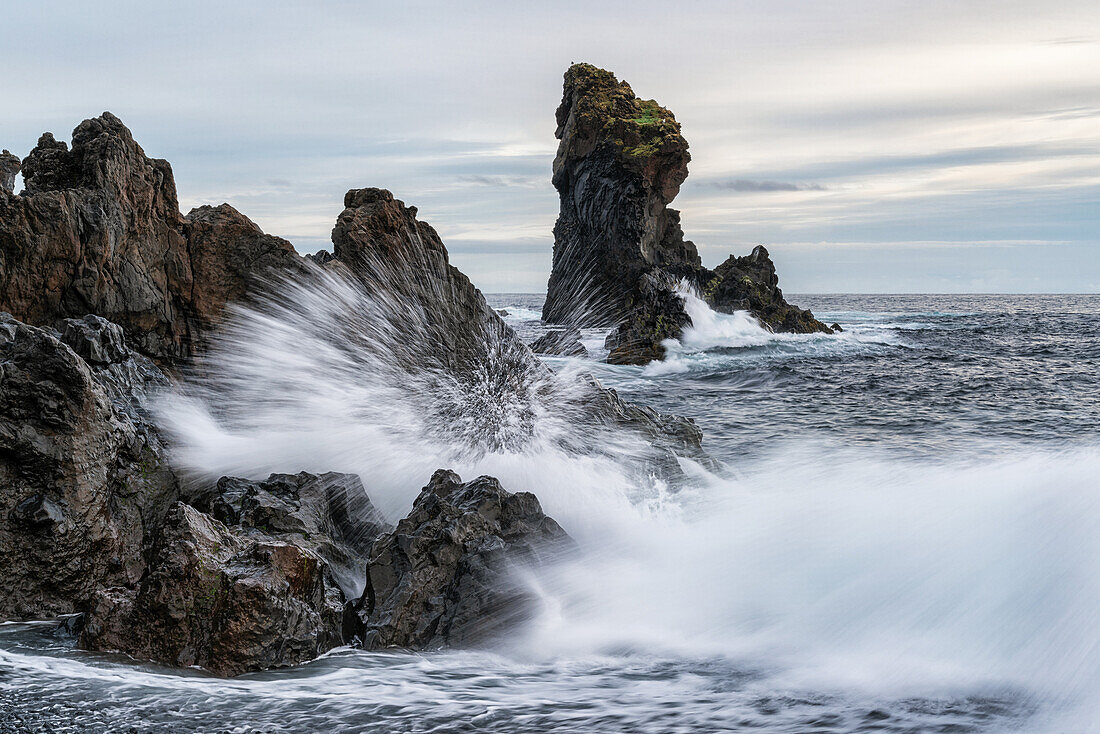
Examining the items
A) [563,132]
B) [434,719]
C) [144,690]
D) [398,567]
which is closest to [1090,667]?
[434,719]

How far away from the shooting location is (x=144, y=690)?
13.1ft

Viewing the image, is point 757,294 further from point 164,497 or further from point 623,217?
point 164,497

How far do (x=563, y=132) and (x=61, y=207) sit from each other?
151ft

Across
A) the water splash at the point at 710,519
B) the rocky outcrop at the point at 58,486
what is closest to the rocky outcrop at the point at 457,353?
the water splash at the point at 710,519

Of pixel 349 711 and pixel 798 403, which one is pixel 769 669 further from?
pixel 798 403

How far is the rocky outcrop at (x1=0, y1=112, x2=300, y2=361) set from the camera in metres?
6.99

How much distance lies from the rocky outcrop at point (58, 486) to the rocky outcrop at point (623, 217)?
3313 centimetres

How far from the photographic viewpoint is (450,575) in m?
5.26

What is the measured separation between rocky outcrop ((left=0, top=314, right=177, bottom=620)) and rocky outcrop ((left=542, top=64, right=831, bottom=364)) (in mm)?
33135

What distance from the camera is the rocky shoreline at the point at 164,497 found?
14.6ft

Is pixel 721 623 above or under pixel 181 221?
under

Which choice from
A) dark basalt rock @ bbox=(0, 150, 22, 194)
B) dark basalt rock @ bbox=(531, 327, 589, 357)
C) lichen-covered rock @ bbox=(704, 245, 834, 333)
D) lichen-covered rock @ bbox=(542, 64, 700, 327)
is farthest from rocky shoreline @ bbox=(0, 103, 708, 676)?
lichen-covered rock @ bbox=(542, 64, 700, 327)

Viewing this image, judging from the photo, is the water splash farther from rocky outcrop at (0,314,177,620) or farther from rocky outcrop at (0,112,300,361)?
rocky outcrop at (0,314,177,620)

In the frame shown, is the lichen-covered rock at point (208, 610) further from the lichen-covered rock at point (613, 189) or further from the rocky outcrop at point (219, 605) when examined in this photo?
the lichen-covered rock at point (613, 189)
